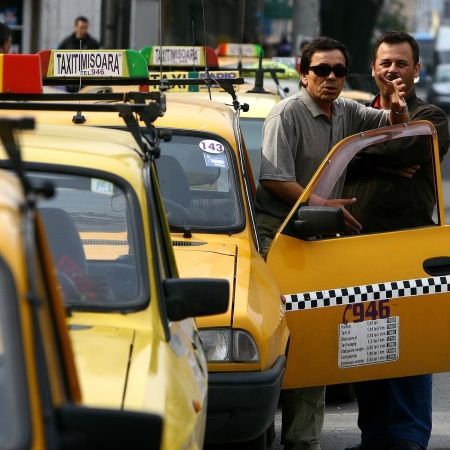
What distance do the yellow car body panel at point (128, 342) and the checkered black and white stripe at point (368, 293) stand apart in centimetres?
144

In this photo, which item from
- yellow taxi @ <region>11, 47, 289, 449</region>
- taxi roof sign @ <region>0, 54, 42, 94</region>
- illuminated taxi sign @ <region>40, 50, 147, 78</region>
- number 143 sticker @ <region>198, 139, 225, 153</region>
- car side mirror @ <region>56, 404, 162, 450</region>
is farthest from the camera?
illuminated taxi sign @ <region>40, 50, 147, 78</region>

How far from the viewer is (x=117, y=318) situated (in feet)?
13.8

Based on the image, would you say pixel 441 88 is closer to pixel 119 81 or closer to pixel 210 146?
pixel 119 81

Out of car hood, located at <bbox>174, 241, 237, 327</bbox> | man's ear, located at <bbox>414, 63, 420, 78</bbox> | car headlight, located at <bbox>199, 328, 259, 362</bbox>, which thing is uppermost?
man's ear, located at <bbox>414, 63, 420, 78</bbox>

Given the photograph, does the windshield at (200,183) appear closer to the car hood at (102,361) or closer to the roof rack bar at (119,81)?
the roof rack bar at (119,81)

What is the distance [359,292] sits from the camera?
21.2 feet

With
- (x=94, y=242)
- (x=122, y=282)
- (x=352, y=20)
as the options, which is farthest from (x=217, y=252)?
(x=352, y=20)

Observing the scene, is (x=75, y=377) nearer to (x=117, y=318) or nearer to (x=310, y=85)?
(x=117, y=318)

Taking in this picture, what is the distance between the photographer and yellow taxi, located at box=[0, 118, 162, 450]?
293 centimetres

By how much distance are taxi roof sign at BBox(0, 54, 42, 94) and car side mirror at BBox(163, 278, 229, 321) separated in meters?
2.20

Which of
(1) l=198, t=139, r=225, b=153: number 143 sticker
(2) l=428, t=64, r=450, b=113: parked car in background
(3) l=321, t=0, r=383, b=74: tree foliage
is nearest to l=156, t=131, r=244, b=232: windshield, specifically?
(1) l=198, t=139, r=225, b=153: number 143 sticker

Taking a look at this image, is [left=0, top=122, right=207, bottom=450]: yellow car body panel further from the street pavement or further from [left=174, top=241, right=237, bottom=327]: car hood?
the street pavement

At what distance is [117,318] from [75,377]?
1.00m

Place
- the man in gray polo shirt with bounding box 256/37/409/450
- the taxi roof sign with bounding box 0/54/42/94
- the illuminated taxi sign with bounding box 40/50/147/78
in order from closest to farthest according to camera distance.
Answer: the taxi roof sign with bounding box 0/54/42/94, the man in gray polo shirt with bounding box 256/37/409/450, the illuminated taxi sign with bounding box 40/50/147/78
